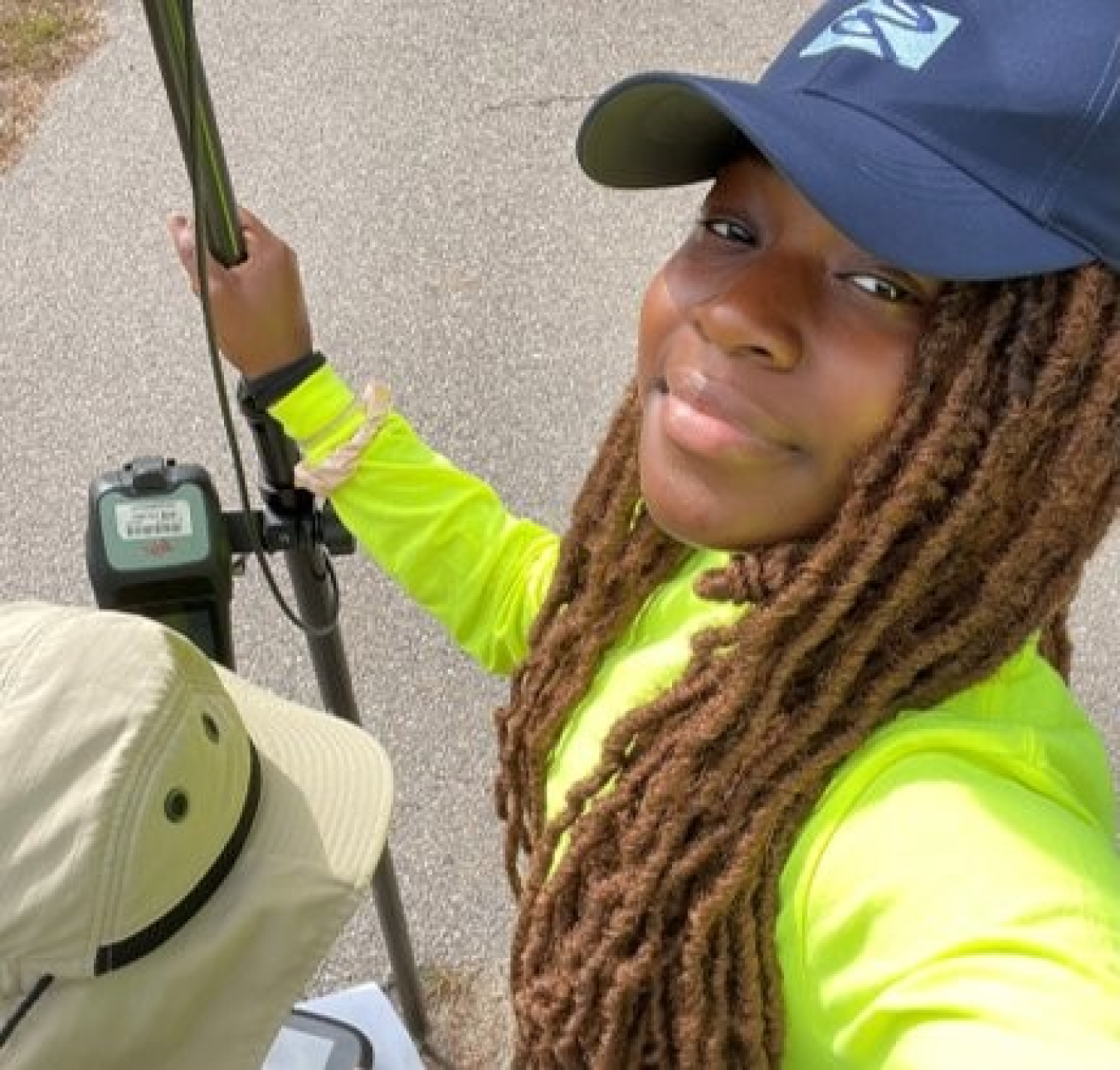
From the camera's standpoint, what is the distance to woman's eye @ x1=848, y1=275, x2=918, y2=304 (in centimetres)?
106

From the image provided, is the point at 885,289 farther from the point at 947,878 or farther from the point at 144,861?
the point at 144,861

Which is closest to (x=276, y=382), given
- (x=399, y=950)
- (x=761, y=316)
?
(x=761, y=316)

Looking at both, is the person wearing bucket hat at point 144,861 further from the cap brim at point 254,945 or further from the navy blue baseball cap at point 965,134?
the navy blue baseball cap at point 965,134

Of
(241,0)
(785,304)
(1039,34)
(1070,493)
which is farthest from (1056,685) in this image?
(241,0)

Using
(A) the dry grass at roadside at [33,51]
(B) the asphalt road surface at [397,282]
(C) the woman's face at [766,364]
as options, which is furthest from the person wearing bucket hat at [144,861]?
(A) the dry grass at roadside at [33,51]

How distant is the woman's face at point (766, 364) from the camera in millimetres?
1068

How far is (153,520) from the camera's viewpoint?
145 centimetres

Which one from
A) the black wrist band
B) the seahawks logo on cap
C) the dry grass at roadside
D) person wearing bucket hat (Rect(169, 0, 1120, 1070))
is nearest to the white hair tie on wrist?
the black wrist band

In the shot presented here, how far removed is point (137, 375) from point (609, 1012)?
2263mm

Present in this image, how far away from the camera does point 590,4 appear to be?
4.07 metres

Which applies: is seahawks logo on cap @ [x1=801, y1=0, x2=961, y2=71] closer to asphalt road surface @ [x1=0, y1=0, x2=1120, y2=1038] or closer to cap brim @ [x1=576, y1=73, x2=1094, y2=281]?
cap brim @ [x1=576, y1=73, x2=1094, y2=281]

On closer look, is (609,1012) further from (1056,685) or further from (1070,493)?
(1070,493)

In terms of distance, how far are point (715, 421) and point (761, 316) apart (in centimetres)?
8

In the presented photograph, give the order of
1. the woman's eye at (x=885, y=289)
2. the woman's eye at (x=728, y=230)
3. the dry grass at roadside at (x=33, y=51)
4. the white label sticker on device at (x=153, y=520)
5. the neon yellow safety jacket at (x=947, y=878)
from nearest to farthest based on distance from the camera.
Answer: the neon yellow safety jacket at (x=947, y=878)
the woman's eye at (x=885, y=289)
the woman's eye at (x=728, y=230)
the white label sticker on device at (x=153, y=520)
the dry grass at roadside at (x=33, y=51)
